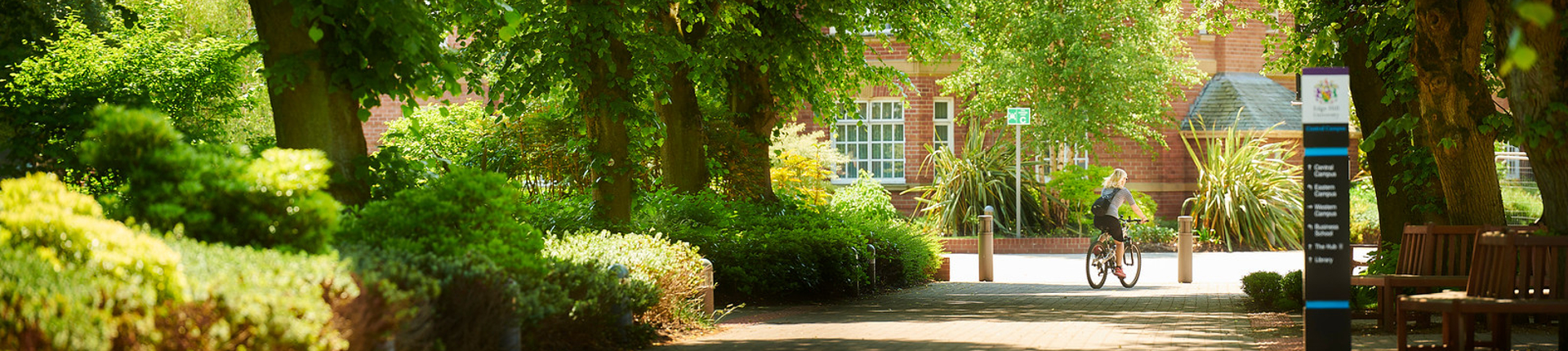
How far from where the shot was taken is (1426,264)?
9.30 m

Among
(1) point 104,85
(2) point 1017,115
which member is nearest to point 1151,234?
(2) point 1017,115

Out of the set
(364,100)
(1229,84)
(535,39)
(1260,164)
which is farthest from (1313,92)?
(1229,84)

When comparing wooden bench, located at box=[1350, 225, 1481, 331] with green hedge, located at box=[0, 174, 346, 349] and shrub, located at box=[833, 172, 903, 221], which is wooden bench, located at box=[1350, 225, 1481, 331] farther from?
shrub, located at box=[833, 172, 903, 221]

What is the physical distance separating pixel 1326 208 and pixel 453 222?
4249 millimetres

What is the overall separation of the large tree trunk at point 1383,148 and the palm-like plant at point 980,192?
46.0ft

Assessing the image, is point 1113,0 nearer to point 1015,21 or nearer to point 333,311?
point 1015,21

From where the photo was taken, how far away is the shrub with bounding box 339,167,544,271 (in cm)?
682

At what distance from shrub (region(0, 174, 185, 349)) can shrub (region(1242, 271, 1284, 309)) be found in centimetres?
960

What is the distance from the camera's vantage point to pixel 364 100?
7.69 m

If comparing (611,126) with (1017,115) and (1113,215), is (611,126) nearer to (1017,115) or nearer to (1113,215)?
(1113,215)

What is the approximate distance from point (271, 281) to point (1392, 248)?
931 cm

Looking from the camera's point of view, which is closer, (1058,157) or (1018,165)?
(1018,165)

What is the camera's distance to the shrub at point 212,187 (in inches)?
214

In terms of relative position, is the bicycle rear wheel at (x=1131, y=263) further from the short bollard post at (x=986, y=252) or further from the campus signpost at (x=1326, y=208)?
the campus signpost at (x=1326, y=208)
